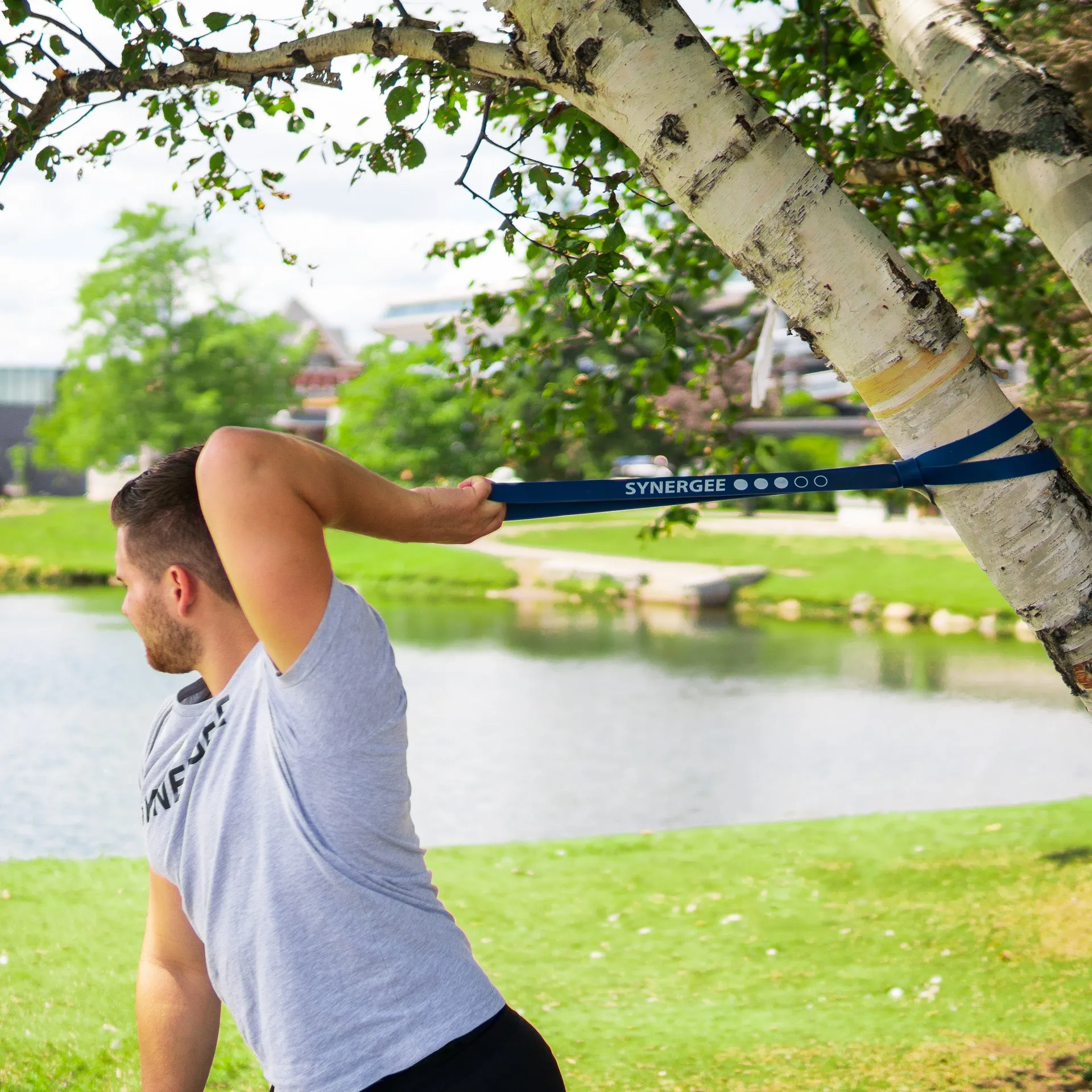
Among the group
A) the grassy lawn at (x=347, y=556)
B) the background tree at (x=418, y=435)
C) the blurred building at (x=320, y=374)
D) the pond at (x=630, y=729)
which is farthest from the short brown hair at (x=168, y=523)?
the blurred building at (x=320, y=374)

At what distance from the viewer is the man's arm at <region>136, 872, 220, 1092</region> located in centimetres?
197

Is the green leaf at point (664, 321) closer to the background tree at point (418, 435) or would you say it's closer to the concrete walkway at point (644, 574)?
the concrete walkway at point (644, 574)

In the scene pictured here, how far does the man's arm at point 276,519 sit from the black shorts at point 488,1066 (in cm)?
59

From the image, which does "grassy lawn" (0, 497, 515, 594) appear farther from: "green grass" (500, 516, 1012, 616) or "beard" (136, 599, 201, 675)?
"beard" (136, 599, 201, 675)

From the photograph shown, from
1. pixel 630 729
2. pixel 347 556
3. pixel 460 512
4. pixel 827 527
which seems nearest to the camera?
pixel 460 512

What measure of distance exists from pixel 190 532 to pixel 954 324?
142 centimetres

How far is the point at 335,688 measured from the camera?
5.50ft

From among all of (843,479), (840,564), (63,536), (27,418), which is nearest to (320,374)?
(27,418)

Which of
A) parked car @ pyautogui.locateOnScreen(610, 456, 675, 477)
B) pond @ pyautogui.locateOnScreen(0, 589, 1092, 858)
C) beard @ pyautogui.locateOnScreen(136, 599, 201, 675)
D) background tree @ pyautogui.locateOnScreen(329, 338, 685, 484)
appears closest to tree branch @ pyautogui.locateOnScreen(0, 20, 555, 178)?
beard @ pyautogui.locateOnScreen(136, 599, 201, 675)

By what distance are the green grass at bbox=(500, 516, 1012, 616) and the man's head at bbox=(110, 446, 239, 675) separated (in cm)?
2651

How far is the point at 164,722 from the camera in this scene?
1913 millimetres

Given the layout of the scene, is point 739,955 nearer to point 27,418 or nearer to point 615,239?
point 615,239

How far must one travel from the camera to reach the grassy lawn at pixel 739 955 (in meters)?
4.82

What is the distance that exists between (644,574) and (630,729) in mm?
16353
